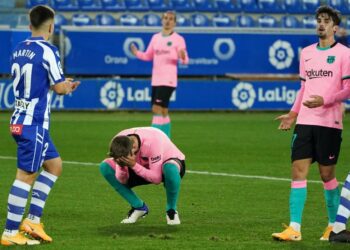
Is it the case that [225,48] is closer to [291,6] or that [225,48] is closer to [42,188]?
[291,6]

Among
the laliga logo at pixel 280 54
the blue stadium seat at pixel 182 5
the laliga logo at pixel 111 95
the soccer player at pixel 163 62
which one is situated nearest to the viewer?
the soccer player at pixel 163 62

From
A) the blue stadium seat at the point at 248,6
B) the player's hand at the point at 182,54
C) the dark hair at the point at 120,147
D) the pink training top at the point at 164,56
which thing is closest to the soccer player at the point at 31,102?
the dark hair at the point at 120,147

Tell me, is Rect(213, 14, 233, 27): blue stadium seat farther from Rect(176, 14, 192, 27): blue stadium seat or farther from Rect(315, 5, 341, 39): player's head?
Rect(315, 5, 341, 39): player's head

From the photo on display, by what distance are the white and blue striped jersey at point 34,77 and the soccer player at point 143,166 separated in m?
0.90

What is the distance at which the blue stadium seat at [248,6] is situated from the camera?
101ft

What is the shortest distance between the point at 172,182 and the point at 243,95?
1717cm

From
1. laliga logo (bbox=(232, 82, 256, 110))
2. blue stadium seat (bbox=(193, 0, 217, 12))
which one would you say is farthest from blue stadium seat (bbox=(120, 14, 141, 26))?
laliga logo (bbox=(232, 82, 256, 110))

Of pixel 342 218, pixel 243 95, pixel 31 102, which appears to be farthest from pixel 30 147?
pixel 243 95

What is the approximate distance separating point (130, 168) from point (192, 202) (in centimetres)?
211

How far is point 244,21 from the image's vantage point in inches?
1188

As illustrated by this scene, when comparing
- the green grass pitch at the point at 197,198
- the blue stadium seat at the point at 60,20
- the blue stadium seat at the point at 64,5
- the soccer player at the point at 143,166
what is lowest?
the green grass pitch at the point at 197,198

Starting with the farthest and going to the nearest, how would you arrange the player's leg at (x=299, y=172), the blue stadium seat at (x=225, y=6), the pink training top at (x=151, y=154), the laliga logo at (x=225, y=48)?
the blue stadium seat at (x=225, y=6)
the laliga logo at (x=225, y=48)
the pink training top at (x=151, y=154)
the player's leg at (x=299, y=172)

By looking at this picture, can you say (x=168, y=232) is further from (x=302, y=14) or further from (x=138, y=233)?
(x=302, y=14)

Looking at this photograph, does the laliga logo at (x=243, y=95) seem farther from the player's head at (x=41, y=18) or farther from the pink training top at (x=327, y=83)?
the player's head at (x=41, y=18)
